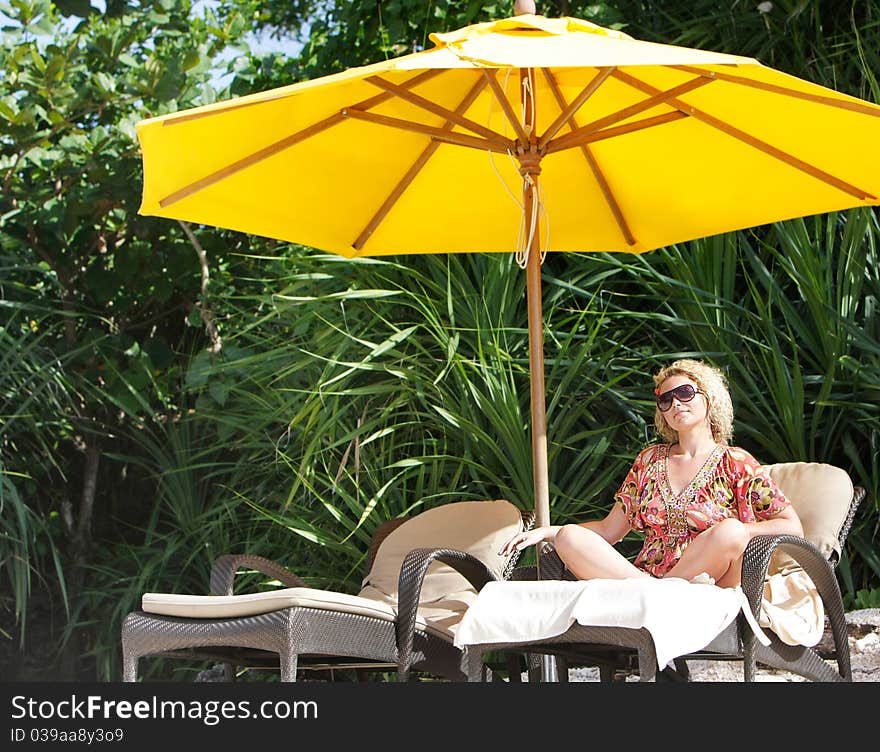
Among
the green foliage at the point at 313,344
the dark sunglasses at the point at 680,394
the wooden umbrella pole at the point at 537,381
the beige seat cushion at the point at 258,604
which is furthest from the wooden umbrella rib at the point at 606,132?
the beige seat cushion at the point at 258,604

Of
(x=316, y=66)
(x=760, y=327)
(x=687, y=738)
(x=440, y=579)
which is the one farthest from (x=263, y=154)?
(x=316, y=66)

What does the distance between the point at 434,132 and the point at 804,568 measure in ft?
5.58

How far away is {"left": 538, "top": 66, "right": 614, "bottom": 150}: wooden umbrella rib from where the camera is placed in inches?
127

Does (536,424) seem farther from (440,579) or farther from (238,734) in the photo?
(238,734)

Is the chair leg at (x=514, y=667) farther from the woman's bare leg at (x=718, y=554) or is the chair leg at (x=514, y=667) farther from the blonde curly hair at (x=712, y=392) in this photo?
the blonde curly hair at (x=712, y=392)

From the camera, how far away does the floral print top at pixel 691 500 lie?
3.38 metres

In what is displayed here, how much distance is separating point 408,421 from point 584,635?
7.64 ft

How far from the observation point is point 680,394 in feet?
11.5

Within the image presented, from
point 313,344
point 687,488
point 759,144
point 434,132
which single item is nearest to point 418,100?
point 434,132

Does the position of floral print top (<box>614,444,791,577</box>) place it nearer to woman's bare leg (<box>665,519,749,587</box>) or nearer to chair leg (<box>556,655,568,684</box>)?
woman's bare leg (<box>665,519,749,587</box>)

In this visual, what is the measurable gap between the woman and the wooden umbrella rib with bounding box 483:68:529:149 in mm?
874

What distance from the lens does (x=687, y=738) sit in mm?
2264

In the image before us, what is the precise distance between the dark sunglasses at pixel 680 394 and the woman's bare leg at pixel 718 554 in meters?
0.49

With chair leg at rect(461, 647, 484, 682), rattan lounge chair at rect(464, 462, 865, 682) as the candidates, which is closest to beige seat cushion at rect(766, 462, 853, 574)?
rattan lounge chair at rect(464, 462, 865, 682)
